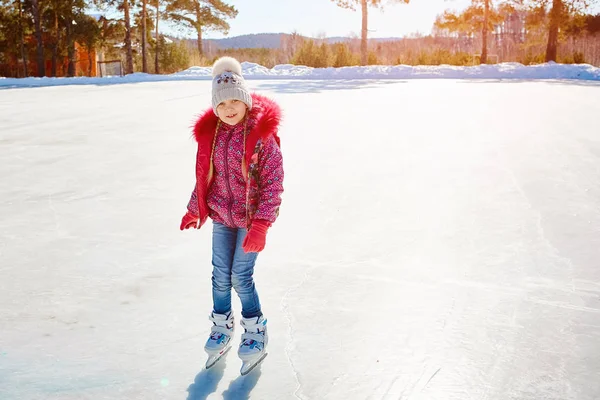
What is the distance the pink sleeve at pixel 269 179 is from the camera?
6.22 ft

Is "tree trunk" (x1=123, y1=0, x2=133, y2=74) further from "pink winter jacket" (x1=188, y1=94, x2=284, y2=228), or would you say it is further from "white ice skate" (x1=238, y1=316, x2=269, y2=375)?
"white ice skate" (x1=238, y1=316, x2=269, y2=375)

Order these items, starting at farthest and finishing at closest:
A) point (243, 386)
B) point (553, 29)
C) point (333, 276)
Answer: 1. point (553, 29)
2. point (333, 276)
3. point (243, 386)

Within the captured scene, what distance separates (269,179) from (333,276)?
0.91 metres

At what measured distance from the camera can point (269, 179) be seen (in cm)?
190

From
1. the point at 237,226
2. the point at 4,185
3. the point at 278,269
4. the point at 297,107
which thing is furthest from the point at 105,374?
the point at 297,107

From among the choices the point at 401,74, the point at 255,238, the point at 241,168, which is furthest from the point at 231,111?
the point at 401,74

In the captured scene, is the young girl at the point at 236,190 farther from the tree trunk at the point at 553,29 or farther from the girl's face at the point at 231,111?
the tree trunk at the point at 553,29

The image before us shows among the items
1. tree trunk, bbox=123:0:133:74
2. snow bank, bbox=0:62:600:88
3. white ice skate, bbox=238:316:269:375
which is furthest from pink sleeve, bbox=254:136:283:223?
tree trunk, bbox=123:0:133:74

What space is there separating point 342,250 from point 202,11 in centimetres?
3603

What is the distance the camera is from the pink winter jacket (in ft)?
6.21

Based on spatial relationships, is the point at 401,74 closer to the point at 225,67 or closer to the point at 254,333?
the point at 225,67

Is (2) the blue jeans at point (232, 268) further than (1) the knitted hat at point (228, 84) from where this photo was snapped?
Yes

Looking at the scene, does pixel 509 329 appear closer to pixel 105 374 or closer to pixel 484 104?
pixel 105 374

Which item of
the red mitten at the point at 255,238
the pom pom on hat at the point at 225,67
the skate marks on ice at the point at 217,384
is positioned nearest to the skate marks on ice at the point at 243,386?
the skate marks on ice at the point at 217,384
